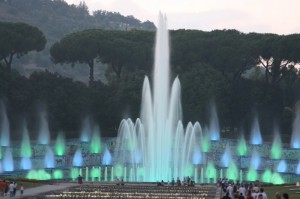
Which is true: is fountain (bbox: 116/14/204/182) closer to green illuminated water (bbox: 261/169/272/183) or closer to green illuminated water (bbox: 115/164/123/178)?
green illuminated water (bbox: 115/164/123/178)

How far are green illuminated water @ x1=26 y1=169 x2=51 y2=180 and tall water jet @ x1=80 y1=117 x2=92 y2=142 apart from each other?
554 inches

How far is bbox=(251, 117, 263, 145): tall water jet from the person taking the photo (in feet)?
265

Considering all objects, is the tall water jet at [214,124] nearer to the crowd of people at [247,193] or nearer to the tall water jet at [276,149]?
the tall water jet at [276,149]

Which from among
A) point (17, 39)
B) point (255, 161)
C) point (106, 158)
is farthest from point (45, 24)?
point (255, 161)

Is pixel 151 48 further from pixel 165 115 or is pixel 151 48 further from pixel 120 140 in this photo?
pixel 165 115

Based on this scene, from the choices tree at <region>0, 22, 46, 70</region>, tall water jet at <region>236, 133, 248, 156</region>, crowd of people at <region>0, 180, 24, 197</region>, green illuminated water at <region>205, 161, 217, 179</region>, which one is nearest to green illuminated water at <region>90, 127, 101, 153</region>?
tree at <region>0, 22, 46, 70</region>

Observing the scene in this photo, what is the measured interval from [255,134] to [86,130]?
17.1 m

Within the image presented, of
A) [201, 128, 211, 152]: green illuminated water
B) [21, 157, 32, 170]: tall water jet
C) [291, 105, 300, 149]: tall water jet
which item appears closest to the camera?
[21, 157, 32, 170]: tall water jet

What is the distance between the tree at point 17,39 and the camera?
273 feet

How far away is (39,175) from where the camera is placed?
6556 centimetres

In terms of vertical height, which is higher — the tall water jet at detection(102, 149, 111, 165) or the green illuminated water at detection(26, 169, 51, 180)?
the tall water jet at detection(102, 149, 111, 165)

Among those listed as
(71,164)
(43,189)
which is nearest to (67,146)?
(71,164)

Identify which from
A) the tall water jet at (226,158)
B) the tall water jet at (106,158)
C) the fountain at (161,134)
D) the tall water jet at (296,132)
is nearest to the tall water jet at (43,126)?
the tall water jet at (106,158)

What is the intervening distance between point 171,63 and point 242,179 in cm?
2322
